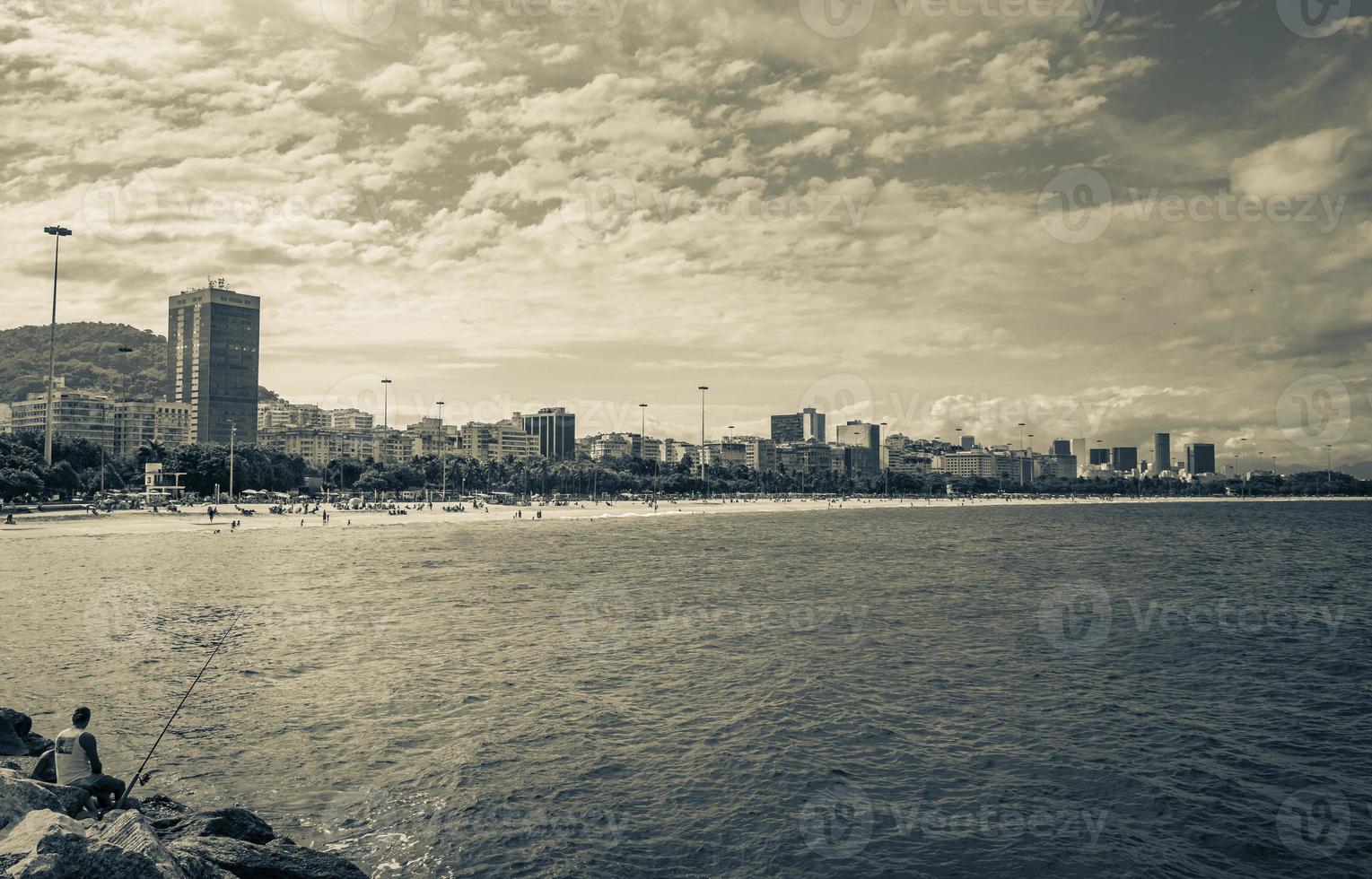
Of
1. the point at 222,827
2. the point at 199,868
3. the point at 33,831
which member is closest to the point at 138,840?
the point at 33,831

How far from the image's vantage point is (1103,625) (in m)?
35.5

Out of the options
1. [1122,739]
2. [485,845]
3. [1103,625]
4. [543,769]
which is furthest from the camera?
[1103,625]

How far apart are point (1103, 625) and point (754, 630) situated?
50.5 ft

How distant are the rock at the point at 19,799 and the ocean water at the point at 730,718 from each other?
12.4 feet

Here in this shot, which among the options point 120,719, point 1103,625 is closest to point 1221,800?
point 1103,625

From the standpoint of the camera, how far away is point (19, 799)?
34.9 feet

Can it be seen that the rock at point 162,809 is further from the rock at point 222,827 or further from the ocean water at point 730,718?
the ocean water at point 730,718

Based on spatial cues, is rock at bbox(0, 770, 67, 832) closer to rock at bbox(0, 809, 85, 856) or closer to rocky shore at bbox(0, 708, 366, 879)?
rocky shore at bbox(0, 708, 366, 879)

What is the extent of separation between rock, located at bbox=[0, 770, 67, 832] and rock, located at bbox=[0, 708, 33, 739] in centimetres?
757

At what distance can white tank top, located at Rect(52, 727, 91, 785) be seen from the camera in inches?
507

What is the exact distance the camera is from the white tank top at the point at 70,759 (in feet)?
42.2

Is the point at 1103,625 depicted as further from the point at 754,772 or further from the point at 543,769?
the point at 543,769

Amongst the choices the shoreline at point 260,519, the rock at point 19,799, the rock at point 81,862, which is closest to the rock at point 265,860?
the rock at point 19,799

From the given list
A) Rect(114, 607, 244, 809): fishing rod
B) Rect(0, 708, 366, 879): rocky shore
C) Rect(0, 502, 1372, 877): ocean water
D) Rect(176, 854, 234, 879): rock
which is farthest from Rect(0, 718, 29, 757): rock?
Rect(176, 854, 234, 879): rock
